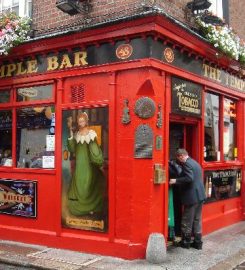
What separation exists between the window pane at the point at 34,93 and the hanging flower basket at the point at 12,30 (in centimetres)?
82

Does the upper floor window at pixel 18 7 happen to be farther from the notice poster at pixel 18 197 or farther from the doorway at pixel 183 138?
the doorway at pixel 183 138

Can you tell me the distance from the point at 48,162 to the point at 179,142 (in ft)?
8.39

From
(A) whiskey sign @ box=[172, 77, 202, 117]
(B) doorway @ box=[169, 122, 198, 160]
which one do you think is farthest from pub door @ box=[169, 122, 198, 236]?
(A) whiskey sign @ box=[172, 77, 202, 117]

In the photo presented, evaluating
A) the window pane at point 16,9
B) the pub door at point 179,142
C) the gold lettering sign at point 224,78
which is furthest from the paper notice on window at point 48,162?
the gold lettering sign at point 224,78

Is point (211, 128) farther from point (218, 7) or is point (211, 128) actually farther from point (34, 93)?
point (34, 93)

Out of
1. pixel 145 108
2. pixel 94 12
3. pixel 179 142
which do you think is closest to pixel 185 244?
pixel 179 142

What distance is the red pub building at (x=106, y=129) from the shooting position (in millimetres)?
7641

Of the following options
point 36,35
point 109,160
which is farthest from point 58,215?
point 36,35

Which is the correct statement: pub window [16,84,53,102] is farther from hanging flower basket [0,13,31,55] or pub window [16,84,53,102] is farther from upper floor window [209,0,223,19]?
upper floor window [209,0,223,19]

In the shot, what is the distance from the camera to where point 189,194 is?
8305 mm

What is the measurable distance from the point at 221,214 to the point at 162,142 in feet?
10.6

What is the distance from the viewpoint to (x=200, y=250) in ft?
27.2

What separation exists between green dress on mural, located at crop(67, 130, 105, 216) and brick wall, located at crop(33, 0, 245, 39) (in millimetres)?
2083

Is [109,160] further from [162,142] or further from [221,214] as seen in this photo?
[221,214]
